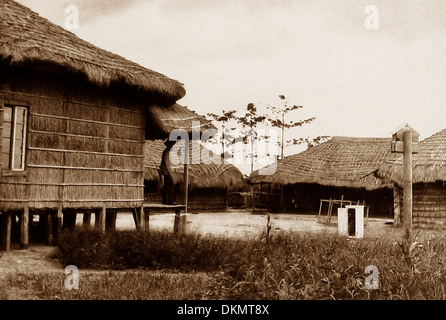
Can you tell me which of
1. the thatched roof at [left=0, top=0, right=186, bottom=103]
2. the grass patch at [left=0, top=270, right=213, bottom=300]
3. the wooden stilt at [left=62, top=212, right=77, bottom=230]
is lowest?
the grass patch at [left=0, top=270, right=213, bottom=300]

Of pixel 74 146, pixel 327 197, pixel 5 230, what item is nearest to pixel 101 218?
pixel 74 146

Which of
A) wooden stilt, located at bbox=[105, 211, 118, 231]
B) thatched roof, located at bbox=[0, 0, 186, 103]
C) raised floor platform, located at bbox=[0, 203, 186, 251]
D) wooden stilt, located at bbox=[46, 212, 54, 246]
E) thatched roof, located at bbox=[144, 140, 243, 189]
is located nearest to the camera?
thatched roof, located at bbox=[0, 0, 186, 103]

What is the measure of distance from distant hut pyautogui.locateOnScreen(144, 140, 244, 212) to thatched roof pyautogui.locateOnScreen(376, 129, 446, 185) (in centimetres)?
819

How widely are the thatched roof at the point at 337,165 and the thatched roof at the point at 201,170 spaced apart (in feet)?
7.30

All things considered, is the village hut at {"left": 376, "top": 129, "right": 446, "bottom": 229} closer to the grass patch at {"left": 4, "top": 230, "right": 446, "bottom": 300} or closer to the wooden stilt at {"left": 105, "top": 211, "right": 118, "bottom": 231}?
the grass patch at {"left": 4, "top": 230, "right": 446, "bottom": 300}

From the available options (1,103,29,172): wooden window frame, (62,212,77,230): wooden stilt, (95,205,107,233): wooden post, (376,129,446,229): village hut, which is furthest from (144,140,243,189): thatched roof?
(1,103,29,172): wooden window frame

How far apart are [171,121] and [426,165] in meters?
9.18

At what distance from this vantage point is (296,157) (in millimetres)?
28750

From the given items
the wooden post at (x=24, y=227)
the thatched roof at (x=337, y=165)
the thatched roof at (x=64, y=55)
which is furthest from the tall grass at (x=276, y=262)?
the thatched roof at (x=337, y=165)

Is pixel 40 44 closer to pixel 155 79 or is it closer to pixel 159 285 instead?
pixel 155 79

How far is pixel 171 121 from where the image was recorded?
12516 millimetres

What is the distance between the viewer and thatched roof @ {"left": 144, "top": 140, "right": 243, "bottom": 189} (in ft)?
75.5

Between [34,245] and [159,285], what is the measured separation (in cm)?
521

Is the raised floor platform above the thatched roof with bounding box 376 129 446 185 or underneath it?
underneath
